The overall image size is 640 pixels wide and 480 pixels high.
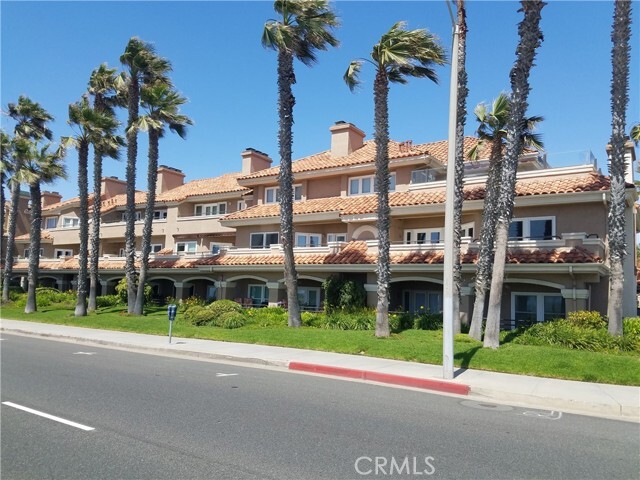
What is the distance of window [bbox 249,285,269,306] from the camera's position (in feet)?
102

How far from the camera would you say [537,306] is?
21.5 meters

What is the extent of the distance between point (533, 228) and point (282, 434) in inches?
705

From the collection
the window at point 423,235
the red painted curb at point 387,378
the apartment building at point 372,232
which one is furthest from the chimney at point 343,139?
the red painted curb at point 387,378

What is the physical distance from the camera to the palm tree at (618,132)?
1569 cm

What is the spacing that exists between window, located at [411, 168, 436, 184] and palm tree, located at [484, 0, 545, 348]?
34.2ft

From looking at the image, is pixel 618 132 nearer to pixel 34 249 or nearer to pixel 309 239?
pixel 309 239

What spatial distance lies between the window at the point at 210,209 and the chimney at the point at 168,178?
702cm

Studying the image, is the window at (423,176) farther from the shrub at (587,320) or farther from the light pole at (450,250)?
the light pole at (450,250)

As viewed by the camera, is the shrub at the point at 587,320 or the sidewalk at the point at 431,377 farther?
the shrub at the point at 587,320

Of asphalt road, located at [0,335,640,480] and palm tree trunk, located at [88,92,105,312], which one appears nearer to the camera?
asphalt road, located at [0,335,640,480]

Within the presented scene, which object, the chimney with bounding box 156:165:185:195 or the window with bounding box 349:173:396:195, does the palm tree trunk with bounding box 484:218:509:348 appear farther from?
the chimney with bounding box 156:165:185:195

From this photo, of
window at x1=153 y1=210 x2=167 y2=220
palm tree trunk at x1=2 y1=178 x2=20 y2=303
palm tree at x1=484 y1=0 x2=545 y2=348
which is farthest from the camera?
window at x1=153 y1=210 x2=167 y2=220

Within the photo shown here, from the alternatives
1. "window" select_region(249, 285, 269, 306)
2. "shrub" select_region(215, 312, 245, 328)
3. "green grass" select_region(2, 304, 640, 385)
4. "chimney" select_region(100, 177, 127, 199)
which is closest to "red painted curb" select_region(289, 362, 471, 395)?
"green grass" select_region(2, 304, 640, 385)

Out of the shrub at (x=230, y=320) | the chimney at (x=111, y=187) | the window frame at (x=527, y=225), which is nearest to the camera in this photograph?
the window frame at (x=527, y=225)
